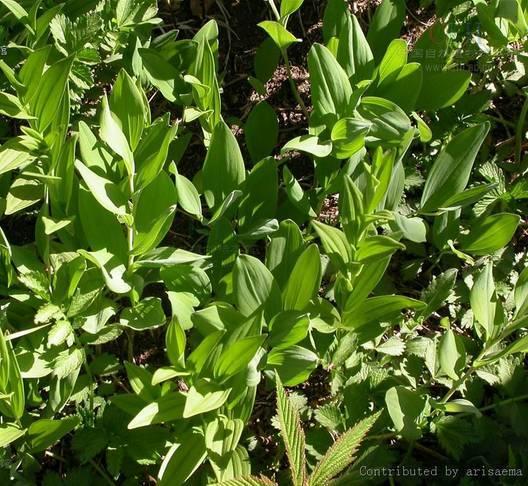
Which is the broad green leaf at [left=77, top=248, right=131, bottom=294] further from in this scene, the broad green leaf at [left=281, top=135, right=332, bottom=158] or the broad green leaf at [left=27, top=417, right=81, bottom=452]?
the broad green leaf at [left=281, top=135, right=332, bottom=158]

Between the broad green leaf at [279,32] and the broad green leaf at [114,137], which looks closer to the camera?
the broad green leaf at [114,137]

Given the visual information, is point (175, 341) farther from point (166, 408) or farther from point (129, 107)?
point (129, 107)

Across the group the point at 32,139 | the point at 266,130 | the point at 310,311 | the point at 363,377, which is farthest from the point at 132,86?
the point at 363,377

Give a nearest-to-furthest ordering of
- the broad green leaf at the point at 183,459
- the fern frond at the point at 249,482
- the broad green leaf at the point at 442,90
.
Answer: the fern frond at the point at 249,482 < the broad green leaf at the point at 183,459 < the broad green leaf at the point at 442,90

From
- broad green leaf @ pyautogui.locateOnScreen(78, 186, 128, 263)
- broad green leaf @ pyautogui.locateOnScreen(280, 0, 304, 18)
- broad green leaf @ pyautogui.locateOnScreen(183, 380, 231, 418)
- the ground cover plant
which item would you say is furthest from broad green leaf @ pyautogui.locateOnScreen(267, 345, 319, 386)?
broad green leaf @ pyautogui.locateOnScreen(280, 0, 304, 18)

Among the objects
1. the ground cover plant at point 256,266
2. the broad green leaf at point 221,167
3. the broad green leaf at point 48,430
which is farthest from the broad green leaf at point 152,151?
the broad green leaf at point 48,430

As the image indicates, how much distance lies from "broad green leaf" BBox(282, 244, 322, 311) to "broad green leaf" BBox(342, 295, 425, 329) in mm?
89

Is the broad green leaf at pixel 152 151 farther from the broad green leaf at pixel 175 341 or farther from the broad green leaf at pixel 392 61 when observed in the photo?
the broad green leaf at pixel 392 61

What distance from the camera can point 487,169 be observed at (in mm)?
1609

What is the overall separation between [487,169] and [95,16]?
33.9 inches

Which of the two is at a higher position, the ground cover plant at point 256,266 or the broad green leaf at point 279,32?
the broad green leaf at point 279,32

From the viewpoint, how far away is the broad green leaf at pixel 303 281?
4.17 feet

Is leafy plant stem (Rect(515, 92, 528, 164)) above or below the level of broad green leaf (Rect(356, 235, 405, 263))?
above

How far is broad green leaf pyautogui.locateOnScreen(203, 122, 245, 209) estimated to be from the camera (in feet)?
4.54
